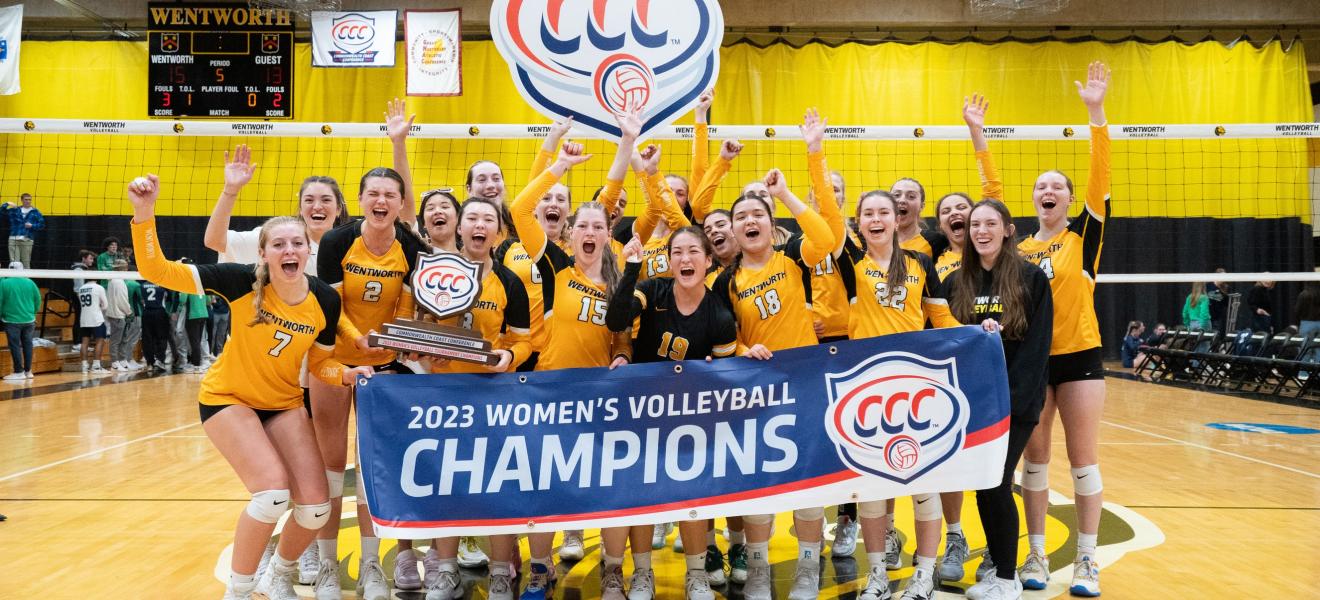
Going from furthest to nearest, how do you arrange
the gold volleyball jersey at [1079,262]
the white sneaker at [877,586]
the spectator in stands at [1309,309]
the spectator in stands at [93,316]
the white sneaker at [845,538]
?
the spectator in stands at [93,316] → the spectator in stands at [1309,309] → the white sneaker at [845,538] → the gold volleyball jersey at [1079,262] → the white sneaker at [877,586]

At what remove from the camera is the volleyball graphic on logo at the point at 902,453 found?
3.93 meters

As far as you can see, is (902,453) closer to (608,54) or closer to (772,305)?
(772,305)

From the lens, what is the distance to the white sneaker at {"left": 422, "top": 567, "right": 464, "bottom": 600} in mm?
4172

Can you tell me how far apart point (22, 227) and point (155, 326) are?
2.97m

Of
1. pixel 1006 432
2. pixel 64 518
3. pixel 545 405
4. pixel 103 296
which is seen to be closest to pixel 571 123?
pixel 545 405

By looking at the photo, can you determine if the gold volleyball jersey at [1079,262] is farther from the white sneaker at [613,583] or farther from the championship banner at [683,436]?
the white sneaker at [613,583]

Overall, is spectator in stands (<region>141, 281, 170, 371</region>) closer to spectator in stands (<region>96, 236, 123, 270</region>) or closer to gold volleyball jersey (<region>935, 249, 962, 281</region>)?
spectator in stands (<region>96, 236, 123, 270</region>)

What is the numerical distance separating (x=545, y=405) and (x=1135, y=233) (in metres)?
17.2

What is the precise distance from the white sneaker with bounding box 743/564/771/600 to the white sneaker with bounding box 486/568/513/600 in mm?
1093

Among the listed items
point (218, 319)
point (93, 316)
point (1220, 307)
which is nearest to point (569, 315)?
point (93, 316)

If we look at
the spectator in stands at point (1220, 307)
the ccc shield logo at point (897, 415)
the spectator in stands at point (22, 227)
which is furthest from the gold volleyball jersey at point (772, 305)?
the spectator in stands at point (22, 227)

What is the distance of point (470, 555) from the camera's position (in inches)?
192

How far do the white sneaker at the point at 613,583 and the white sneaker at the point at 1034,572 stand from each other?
194 centimetres

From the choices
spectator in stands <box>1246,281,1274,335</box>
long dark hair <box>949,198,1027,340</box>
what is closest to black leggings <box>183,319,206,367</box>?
long dark hair <box>949,198,1027,340</box>
